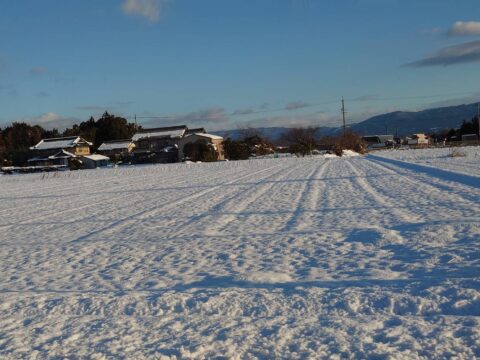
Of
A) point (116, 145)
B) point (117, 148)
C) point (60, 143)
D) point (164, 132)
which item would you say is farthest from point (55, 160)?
point (164, 132)

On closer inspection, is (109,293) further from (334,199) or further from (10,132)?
(10,132)

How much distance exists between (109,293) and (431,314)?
3085mm

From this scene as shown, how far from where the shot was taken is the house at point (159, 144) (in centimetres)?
6719

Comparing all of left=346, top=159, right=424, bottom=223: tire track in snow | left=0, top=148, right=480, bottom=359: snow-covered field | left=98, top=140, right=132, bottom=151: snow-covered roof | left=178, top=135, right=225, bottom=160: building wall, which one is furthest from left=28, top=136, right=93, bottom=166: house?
left=0, top=148, right=480, bottom=359: snow-covered field

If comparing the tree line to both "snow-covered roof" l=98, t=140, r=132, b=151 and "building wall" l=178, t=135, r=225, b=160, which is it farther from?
"building wall" l=178, t=135, r=225, b=160

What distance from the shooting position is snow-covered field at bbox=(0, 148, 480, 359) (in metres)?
3.63

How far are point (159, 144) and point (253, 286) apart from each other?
71.5 meters

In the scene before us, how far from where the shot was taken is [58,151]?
232 ft

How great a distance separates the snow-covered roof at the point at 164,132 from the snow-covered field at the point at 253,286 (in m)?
65.8

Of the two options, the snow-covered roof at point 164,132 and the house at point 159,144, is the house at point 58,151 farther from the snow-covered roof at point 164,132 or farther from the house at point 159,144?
the snow-covered roof at point 164,132

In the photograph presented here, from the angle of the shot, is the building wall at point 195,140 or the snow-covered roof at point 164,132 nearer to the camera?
the building wall at point 195,140

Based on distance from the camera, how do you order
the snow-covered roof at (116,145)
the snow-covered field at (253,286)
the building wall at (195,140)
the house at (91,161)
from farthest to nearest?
1. the snow-covered roof at (116,145)
2. the building wall at (195,140)
3. the house at (91,161)
4. the snow-covered field at (253,286)

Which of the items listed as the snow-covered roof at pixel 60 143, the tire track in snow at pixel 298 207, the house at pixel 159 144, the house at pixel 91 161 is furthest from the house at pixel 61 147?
the tire track in snow at pixel 298 207

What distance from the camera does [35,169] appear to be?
59.8m
